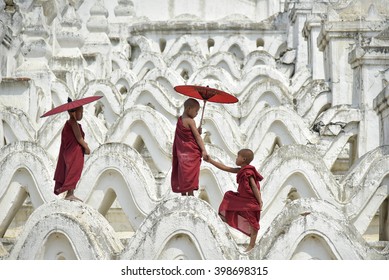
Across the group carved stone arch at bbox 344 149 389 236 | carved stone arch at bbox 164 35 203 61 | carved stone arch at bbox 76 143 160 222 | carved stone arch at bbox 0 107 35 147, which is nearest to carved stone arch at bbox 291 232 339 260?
carved stone arch at bbox 344 149 389 236

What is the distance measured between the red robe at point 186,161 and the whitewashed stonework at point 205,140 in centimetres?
33

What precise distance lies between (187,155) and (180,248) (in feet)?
2.85

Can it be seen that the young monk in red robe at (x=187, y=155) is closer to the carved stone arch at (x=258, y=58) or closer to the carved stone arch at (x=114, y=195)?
the carved stone arch at (x=114, y=195)

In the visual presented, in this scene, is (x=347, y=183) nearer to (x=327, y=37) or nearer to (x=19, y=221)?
(x=19, y=221)

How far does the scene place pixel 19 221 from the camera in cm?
1216

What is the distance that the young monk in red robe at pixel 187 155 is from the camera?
927 cm

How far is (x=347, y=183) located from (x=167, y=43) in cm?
1154

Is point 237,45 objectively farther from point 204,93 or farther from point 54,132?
point 204,93

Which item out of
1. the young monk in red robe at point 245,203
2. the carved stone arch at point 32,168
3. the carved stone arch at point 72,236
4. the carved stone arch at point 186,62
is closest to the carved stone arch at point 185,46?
the carved stone arch at point 186,62

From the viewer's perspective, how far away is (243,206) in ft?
30.9

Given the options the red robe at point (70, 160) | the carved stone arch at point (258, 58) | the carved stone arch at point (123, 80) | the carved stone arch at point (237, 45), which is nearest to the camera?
the red robe at point (70, 160)

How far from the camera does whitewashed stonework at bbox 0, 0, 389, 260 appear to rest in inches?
349

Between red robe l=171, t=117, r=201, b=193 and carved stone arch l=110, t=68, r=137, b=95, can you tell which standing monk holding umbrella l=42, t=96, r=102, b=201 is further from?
carved stone arch l=110, t=68, r=137, b=95

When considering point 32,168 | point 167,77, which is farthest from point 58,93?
point 32,168
